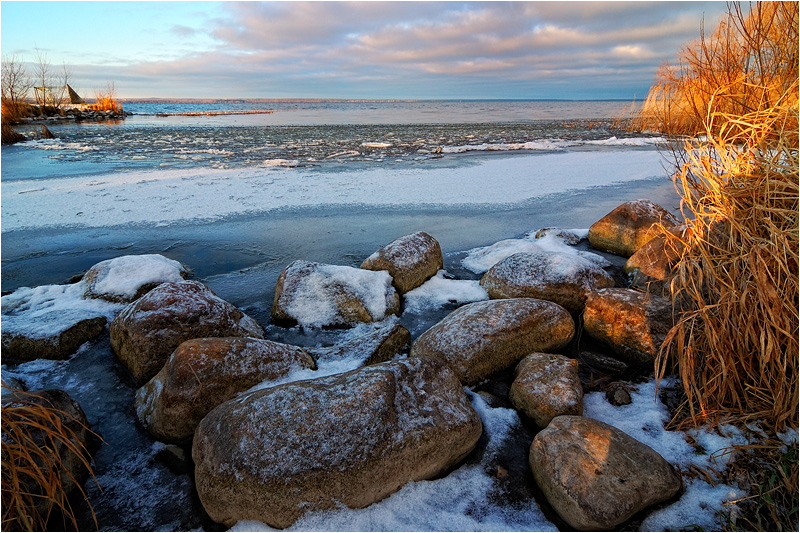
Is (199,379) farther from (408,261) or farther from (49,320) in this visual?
(408,261)

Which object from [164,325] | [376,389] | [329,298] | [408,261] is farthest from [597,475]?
[164,325]

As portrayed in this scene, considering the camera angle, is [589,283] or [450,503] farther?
[589,283]

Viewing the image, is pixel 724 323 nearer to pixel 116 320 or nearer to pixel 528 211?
pixel 116 320

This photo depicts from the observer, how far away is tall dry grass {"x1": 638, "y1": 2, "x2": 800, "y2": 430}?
223cm

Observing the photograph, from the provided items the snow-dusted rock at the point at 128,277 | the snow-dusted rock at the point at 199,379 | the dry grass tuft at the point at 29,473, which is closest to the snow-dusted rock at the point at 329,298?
the snow-dusted rock at the point at 199,379

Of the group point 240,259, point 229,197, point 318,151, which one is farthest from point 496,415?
point 318,151

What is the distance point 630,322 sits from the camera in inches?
129

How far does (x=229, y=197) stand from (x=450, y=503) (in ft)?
23.6

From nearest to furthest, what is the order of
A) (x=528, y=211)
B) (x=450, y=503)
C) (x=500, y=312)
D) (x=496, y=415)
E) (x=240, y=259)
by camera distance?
(x=450, y=503) → (x=496, y=415) → (x=500, y=312) → (x=240, y=259) → (x=528, y=211)

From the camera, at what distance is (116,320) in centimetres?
348

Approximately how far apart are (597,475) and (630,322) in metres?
1.57

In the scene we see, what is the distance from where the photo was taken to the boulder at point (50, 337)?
3.33 meters

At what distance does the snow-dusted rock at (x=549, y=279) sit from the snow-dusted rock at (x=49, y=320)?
11.9 feet

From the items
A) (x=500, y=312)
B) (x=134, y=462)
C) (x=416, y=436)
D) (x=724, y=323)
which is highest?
(x=724, y=323)
